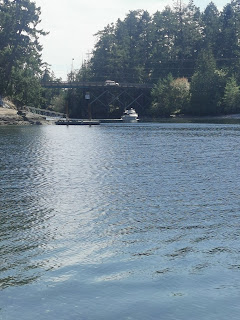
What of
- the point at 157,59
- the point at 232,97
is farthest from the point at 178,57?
the point at 232,97

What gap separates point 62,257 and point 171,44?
15354 centimetres

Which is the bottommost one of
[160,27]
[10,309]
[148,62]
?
[10,309]

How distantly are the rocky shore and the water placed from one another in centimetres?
7217

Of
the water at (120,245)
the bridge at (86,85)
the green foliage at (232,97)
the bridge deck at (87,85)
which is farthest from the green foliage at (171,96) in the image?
the water at (120,245)

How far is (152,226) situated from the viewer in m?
18.7

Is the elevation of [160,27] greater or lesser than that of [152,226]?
greater

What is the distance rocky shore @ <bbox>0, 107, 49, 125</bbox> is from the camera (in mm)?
104062

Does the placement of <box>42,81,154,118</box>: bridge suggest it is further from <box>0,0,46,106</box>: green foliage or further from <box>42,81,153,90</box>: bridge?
<box>0,0,46,106</box>: green foliage

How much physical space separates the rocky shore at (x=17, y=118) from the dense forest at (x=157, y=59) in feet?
30.8

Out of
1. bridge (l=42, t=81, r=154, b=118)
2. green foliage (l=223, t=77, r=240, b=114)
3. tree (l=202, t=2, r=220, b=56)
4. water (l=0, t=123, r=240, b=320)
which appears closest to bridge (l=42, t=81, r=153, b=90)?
bridge (l=42, t=81, r=154, b=118)

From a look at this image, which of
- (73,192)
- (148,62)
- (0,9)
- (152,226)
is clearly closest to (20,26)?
(0,9)

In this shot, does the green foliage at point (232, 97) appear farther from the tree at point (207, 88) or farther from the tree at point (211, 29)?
the tree at point (211, 29)

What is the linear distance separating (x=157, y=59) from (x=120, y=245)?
145373 millimetres

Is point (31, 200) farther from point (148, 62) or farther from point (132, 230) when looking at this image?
point (148, 62)
